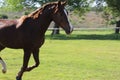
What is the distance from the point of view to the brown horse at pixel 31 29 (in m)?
8.66

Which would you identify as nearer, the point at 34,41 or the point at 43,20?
the point at 34,41

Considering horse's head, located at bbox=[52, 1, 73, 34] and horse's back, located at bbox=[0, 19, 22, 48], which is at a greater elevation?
horse's head, located at bbox=[52, 1, 73, 34]

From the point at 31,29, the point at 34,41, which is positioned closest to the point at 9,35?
the point at 31,29

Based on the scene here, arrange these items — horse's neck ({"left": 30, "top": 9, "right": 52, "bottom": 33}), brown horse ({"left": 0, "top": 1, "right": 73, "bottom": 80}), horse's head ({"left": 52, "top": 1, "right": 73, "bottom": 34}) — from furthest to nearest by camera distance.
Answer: horse's neck ({"left": 30, "top": 9, "right": 52, "bottom": 33}), brown horse ({"left": 0, "top": 1, "right": 73, "bottom": 80}), horse's head ({"left": 52, "top": 1, "right": 73, "bottom": 34})

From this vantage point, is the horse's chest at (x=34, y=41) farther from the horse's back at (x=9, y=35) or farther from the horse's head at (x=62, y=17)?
the horse's head at (x=62, y=17)

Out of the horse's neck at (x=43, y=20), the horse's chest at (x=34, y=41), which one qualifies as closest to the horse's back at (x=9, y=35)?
the horse's chest at (x=34, y=41)

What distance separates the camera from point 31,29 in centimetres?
880

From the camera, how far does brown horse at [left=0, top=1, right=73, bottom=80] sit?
28.4 ft

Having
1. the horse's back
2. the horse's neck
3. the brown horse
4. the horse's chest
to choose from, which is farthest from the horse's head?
the horse's back

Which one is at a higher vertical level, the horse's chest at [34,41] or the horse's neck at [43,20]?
the horse's neck at [43,20]

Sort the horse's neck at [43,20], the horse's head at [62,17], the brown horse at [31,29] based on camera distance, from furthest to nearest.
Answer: the horse's neck at [43,20], the brown horse at [31,29], the horse's head at [62,17]

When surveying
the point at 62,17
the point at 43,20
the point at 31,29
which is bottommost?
the point at 31,29

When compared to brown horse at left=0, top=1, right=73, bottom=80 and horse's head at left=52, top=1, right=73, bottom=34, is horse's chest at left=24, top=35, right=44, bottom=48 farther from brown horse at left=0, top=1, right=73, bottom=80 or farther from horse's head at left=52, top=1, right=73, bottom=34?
horse's head at left=52, top=1, right=73, bottom=34

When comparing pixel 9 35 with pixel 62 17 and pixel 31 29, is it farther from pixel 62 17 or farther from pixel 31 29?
pixel 62 17
